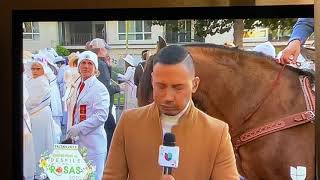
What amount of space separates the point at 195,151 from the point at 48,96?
2.36 ft

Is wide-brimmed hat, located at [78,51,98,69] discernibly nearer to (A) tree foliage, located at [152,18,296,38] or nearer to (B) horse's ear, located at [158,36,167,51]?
(B) horse's ear, located at [158,36,167,51]

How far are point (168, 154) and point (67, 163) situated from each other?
0.48 metres

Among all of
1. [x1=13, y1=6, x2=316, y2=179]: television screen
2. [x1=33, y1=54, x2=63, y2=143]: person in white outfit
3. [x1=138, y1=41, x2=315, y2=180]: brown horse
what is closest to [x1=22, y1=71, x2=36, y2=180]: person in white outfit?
[x1=13, y1=6, x2=316, y2=179]: television screen

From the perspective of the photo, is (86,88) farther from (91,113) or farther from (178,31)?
(178,31)

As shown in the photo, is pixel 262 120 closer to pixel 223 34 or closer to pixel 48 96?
pixel 223 34

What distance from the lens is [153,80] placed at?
2129 millimetres

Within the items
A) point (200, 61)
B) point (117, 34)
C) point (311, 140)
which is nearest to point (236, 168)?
point (311, 140)

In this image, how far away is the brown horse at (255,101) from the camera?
216cm

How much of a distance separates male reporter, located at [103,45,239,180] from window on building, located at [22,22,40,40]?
57cm

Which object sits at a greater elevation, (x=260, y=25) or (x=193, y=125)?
(x=260, y=25)

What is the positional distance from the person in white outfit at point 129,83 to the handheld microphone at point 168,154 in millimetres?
225

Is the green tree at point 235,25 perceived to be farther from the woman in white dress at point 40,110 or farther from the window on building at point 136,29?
the woman in white dress at point 40,110

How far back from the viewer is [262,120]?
2168 mm

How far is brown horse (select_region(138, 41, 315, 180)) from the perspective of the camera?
2.16 meters
